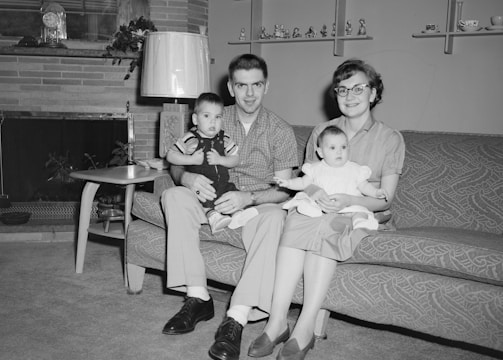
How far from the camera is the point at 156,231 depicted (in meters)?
2.41

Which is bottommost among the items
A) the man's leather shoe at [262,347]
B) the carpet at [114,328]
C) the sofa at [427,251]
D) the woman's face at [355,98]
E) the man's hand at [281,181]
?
the carpet at [114,328]

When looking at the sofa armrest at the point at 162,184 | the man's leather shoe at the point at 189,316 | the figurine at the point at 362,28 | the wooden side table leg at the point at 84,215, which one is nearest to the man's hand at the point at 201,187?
the sofa armrest at the point at 162,184

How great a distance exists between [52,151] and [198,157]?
2.11m

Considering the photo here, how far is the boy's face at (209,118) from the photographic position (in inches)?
89.2

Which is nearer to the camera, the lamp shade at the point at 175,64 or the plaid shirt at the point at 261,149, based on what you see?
the plaid shirt at the point at 261,149

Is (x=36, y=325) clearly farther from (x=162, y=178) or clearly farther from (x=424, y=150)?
(x=424, y=150)

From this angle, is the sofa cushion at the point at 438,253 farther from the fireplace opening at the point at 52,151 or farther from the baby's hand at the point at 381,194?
the fireplace opening at the point at 52,151

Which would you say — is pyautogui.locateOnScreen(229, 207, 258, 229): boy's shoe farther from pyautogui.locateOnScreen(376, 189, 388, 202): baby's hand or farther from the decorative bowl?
the decorative bowl

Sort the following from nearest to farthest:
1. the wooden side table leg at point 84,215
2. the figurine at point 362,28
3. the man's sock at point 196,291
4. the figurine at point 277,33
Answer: the man's sock at point 196,291, the wooden side table leg at point 84,215, the figurine at point 362,28, the figurine at point 277,33

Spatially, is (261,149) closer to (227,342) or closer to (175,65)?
(175,65)

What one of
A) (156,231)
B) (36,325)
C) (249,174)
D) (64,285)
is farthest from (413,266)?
(64,285)

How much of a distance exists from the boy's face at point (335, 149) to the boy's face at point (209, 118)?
0.46m

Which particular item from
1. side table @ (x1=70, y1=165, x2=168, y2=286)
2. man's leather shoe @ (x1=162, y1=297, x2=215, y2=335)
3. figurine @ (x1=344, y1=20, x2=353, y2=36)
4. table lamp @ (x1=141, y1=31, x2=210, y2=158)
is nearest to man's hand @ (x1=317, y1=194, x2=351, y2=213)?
man's leather shoe @ (x1=162, y1=297, x2=215, y2=335)

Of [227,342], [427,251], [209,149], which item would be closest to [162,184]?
[209,149]
